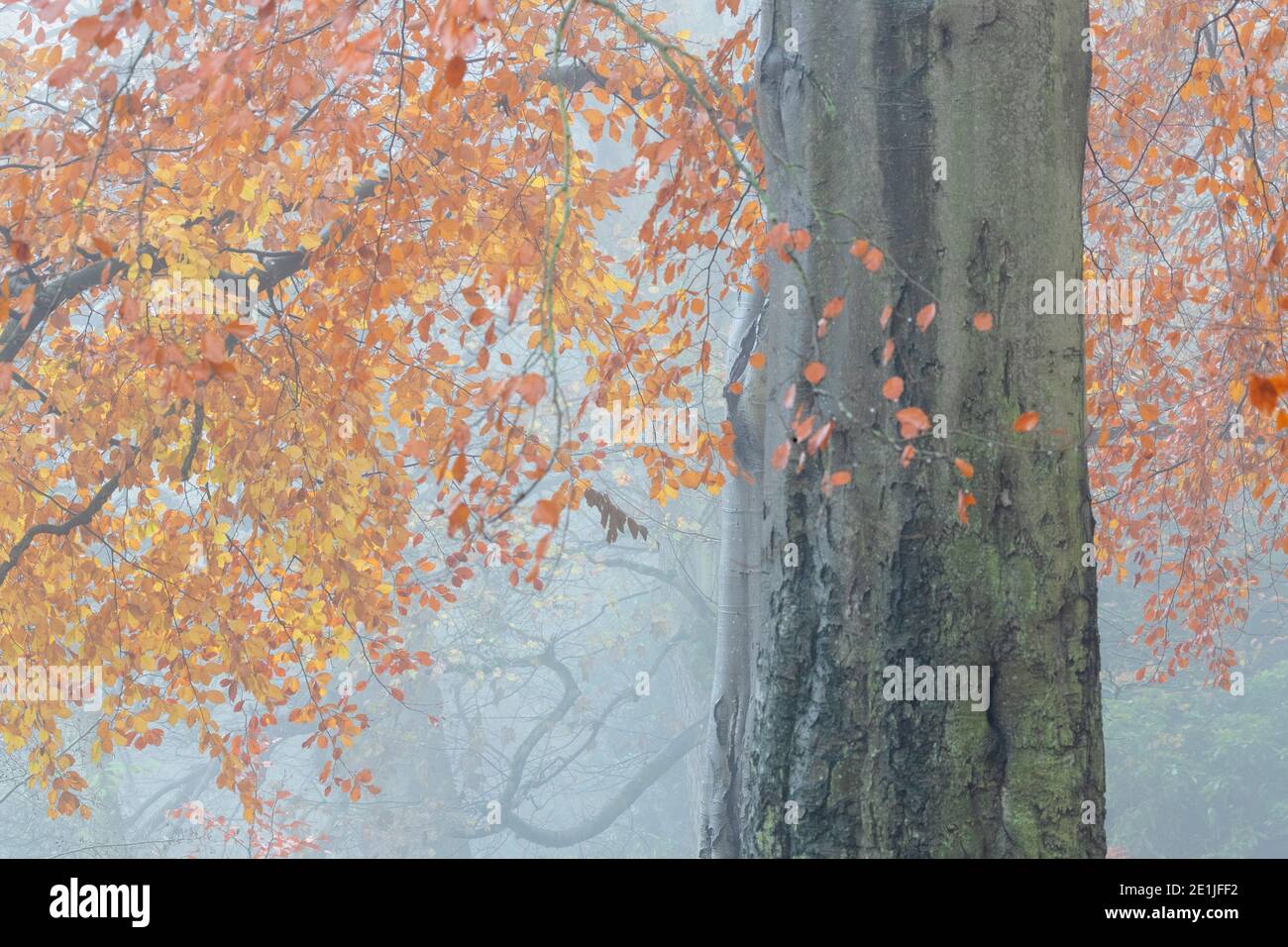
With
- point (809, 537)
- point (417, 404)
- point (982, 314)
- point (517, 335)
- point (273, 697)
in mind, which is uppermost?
point (517, 335)

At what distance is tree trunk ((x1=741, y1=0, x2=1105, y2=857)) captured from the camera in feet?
9.06

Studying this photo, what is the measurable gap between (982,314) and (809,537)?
27.9 inches

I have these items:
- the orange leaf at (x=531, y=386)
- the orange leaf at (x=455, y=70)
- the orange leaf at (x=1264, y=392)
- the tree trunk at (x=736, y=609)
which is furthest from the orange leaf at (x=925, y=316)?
the tree trunk at (x=736, y=609)

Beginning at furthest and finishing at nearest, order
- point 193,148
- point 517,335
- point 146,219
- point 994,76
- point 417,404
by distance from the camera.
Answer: point 517,335 < point 417,404 < point 193,148 < point 146,219 < point 994,76

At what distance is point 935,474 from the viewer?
9.14 feet

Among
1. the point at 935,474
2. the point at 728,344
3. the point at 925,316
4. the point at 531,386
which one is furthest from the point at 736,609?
the point at 531,386

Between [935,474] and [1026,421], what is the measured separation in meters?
0.25

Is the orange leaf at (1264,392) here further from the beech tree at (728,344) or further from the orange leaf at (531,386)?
the orange leaf at (531,386)

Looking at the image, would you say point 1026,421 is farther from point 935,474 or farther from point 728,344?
point 728,344

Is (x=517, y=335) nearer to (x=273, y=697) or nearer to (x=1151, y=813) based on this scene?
(x=1151, y=813)

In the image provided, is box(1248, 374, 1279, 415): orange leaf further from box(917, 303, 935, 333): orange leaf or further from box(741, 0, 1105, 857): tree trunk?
box(917, 303, 935, 333): orange leaf

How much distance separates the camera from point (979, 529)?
9.12ft

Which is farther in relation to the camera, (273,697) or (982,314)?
(273,697)
